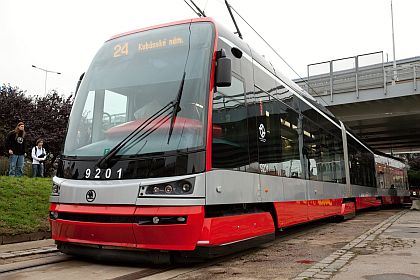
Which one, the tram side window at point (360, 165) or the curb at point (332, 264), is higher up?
the tram side window at point (360, 165)

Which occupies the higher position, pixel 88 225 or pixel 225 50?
pixel 225 50

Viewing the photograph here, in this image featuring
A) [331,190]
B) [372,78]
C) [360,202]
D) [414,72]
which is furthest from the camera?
[372,78]

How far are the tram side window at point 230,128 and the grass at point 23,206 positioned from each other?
415 centimetres

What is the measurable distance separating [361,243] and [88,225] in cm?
541

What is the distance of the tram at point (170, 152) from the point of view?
5.20 m

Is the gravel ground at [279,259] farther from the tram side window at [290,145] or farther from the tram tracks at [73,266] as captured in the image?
the tram side window at [290,145]

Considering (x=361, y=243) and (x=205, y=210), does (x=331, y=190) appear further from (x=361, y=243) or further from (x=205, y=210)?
(x=205, y=210)

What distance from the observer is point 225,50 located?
6348 millimetres

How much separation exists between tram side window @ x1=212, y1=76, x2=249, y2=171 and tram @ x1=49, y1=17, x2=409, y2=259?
0.05ft

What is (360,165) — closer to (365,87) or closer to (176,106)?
(365,87)

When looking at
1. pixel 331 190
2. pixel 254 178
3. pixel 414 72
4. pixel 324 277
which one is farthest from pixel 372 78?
pixel 324 277

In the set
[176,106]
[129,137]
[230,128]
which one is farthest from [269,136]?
[129,137]

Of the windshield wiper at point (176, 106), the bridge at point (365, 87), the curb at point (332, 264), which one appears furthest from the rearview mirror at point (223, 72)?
the bridge at point (365, 87)

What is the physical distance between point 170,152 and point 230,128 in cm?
111
